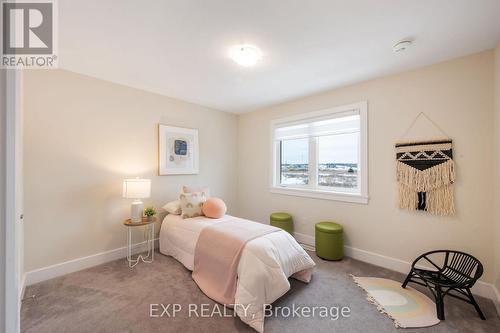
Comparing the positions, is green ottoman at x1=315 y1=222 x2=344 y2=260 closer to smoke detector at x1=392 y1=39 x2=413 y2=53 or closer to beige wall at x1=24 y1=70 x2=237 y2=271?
smoke detector at x1=392 y1=39 x2=413 y2=53

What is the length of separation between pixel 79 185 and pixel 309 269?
2.96 meters

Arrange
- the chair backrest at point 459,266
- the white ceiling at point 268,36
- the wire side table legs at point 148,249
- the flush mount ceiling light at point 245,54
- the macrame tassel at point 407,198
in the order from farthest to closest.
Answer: the wire side table legs at point 148,249, the macrame tassel at point 407,198, the flush mount ceiling light at point 245,54, the chair backrest at point 459,266, the white ceiling at point 268,36

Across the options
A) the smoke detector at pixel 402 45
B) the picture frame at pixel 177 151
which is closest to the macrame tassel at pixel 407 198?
the smoke detector at pixel 402 45

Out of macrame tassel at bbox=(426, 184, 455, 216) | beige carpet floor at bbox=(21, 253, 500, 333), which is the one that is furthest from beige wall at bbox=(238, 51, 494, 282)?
beige carpet floor at bbox=(21, 253, 500, 333)

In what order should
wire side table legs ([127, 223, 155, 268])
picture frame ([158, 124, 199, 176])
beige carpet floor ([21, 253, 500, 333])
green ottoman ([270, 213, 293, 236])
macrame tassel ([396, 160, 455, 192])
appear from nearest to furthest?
beige carpet floor ([21, 253, 500, 333]) < macrame tassel ([396, 160, 455, 192]) < wire side table legs ([127, 223, 155, 268]) < picture frame ([158, 124, 199, 176]) < green ottoman ([270, 213, 293, 236])

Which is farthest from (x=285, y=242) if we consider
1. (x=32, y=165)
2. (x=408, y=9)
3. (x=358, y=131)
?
(x=32, y=165)

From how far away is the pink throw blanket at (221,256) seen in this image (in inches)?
77.0

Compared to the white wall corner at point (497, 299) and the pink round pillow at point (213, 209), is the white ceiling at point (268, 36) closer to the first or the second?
the pink round pillow at point (213, 209)

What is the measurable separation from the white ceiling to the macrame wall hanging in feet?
2.92

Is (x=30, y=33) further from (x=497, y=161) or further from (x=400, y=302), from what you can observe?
(x=497, y=161)

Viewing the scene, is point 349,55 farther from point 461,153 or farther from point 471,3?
point 461,153

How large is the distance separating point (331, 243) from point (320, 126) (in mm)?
1761

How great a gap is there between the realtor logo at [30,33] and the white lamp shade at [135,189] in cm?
147

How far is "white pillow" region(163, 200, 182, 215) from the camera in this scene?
10.1 ft
